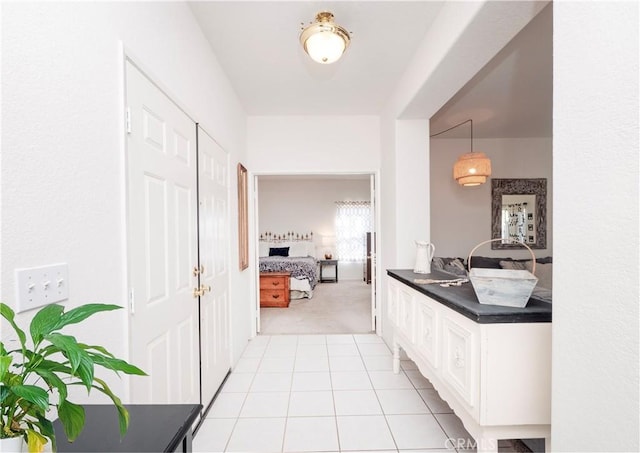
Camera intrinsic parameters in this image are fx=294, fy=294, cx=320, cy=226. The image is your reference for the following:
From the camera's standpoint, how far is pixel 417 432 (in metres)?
1.93

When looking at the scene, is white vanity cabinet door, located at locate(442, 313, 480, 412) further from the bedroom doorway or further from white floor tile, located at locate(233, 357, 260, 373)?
the bedroom doorway

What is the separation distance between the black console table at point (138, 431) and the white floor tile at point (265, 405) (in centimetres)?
144

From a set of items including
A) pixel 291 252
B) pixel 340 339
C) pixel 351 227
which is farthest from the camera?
pixel 351 227

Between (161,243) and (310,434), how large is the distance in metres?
1.52

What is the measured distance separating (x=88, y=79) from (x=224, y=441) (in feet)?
6.81

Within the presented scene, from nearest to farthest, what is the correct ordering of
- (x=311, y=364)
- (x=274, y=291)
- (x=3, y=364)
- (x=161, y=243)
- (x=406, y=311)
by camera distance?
1. (x=3, y=364)
2. (x=161, y=243)
3. (x=406, y=311)
4. (x=311, y=364)
5. (x=274, y=291)

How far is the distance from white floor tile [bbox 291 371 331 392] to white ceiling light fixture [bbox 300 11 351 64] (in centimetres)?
254

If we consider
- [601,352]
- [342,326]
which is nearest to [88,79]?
[601,352]

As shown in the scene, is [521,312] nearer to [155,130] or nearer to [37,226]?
[37,226]

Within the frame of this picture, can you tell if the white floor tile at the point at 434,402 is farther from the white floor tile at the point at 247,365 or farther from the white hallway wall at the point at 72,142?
the white hallway wall at the point at 72,142

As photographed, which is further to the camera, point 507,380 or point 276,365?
point 276,365

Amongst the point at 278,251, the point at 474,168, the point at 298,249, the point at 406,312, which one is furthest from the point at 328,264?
the point at 406,312

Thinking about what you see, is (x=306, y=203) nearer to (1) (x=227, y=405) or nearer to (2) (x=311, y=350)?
(2) (x=311, y=350)

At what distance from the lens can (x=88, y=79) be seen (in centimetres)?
106
